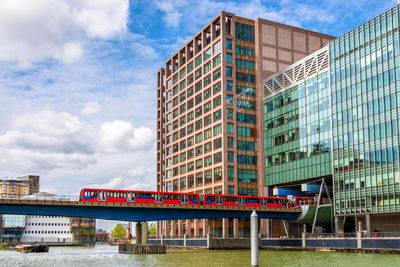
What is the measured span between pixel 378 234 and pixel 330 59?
36.8 metres

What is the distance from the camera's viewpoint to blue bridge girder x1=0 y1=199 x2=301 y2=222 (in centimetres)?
7856

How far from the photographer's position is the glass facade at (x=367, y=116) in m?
85.1

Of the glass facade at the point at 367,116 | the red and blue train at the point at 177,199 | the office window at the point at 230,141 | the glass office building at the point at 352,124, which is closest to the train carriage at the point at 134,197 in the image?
the red and blue train at the point at 177,199

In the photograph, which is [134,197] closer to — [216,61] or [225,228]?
[225,228]

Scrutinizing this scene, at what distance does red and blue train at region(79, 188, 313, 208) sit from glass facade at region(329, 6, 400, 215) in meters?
12.4

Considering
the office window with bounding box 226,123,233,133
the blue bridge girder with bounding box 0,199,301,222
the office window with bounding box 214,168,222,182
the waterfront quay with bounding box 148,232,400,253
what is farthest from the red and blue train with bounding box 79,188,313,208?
the office window with bounding box 226,123,233,133

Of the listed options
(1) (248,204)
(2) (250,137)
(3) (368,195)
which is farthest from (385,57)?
(2) (250,137)

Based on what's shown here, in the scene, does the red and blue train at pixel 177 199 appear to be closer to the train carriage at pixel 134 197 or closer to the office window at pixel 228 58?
the train carriage at pixel 134 197

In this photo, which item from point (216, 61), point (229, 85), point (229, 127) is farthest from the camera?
point (216, 61)

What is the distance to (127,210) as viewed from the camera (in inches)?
3450

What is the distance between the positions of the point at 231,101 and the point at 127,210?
49237 millimetres

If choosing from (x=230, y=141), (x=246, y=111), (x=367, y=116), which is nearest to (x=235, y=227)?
(x=230, y=141)

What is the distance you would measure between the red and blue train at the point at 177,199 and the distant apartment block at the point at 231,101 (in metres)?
20.1

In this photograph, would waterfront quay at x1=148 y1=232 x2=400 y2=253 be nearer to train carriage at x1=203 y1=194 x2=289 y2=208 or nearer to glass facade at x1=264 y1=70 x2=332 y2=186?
train carriage at x1=203 y1=194 x2=289 y2=208
